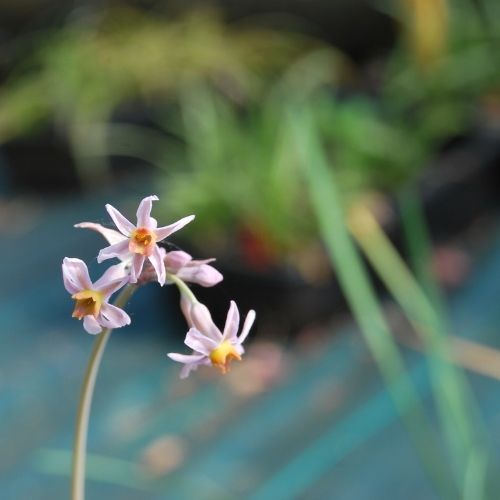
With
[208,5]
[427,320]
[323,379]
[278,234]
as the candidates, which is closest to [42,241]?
[278,234]

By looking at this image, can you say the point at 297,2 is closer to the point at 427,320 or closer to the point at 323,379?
the point at 323,379

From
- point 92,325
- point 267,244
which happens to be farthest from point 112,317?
Result: point 267,244

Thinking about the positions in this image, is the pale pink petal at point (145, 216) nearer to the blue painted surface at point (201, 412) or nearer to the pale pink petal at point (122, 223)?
the pale pink petal at point (122, 223)

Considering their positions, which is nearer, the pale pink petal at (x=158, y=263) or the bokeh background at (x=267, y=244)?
the pale pink petal at (x=158, y=263)

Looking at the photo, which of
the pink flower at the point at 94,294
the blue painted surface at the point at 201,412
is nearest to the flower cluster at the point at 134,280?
the pink flower at the point at 94,294

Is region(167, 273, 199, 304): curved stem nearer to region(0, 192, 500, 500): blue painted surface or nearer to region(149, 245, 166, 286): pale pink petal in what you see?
region(149, 245, 166, 286): pale pink petal

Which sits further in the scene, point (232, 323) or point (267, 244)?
point (267, 244)

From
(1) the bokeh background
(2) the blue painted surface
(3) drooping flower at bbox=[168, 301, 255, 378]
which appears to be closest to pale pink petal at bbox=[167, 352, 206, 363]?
(3) drooping flower at bbox=[168, 301, 255, 378]

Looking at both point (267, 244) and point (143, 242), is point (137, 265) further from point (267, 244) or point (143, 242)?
point (267, 244)
